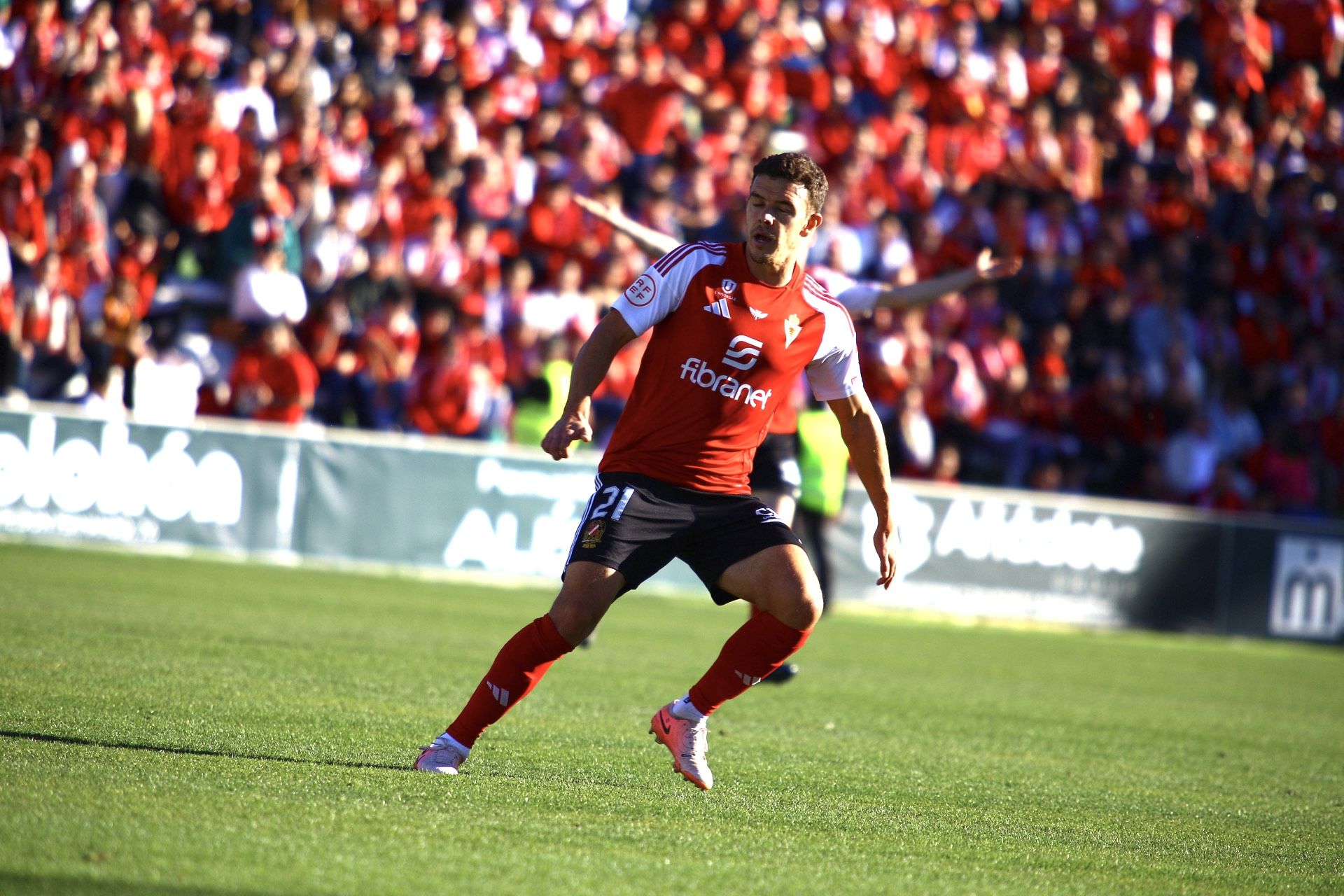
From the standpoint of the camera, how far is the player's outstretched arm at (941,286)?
321 inches

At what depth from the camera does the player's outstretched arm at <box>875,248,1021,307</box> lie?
8164mm

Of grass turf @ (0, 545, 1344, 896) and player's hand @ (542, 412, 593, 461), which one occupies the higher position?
player's hand @ (542, 412, 593, 461)

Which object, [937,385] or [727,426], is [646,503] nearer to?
[727,426]

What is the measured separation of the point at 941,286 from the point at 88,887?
19.4 ft

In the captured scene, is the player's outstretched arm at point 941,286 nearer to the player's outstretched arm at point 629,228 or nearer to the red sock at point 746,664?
the player's outstretched arm at point 629,228

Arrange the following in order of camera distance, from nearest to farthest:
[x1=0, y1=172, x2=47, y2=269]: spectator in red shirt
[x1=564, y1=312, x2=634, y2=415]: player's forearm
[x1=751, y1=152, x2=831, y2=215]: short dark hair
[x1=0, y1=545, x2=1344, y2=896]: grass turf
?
1. [x1=0, y1=545, x2=1344, y2=896]: grass turf
2. [x1=564, y1=312, x2=634, y2=415]: player's forearm
3. [x1=751, y1=152, x2=831, y2=215]: short dark hair
4. [x1=0, y1=172, x2=47, y2=269]: spectator in red shirt

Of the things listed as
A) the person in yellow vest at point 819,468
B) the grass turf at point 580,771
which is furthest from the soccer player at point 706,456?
the person in yellow vest at point 819,468

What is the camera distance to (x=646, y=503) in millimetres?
5363

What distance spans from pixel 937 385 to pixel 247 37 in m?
8.59

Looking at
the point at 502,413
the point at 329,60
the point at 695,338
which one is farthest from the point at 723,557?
the point at 329,60

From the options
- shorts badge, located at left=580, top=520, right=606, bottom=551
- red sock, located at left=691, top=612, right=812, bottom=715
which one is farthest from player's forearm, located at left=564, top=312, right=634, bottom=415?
red sock, located at left=691, top=612, right=812, bottom=715

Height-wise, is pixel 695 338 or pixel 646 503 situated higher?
pixel 695 338

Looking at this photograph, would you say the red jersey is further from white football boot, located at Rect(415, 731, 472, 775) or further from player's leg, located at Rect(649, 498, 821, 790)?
white football boot, located at Rect(415, 731, 472, 775)

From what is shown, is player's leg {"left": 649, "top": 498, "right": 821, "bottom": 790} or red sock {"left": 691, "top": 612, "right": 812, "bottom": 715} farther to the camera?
red sock {"left": 691, "top": 612, "right": 812, "bottom": 715}
